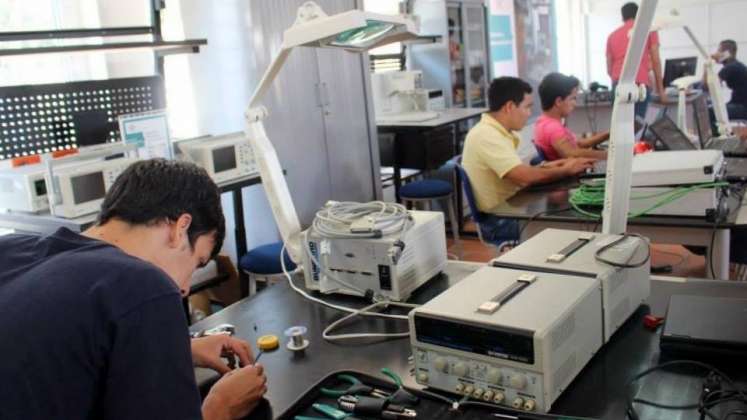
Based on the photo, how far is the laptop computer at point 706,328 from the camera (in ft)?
4.21

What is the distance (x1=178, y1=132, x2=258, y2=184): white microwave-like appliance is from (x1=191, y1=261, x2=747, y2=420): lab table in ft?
4.25

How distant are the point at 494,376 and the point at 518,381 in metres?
0.05

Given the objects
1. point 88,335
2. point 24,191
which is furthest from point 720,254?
point 24,191

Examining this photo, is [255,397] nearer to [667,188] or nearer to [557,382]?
[557,382]

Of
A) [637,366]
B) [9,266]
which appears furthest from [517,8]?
[9,266]

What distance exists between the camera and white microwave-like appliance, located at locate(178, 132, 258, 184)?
3.13 m

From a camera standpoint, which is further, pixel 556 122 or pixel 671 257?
pixel 671 257

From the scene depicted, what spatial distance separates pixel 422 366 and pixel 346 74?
10.4ft

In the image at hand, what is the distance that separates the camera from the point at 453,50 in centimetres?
566

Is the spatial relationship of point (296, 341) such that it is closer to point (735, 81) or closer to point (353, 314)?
point (353, 314)

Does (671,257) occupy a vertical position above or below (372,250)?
below

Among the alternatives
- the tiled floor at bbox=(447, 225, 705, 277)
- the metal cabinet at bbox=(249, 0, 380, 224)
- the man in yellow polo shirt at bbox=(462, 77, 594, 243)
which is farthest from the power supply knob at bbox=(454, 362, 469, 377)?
the metal cabinet at bbox=(249, 0, 380, 224)

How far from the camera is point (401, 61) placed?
5449 mm

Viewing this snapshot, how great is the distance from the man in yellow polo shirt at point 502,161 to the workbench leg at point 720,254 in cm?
85
